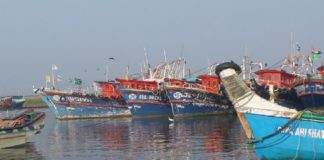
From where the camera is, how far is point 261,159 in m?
19.6

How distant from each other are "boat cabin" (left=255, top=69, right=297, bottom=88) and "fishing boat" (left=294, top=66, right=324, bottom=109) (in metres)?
2.96

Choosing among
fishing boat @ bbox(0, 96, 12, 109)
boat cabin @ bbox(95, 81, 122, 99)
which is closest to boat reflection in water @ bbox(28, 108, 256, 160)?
boat cabin @ bbox(95, 81, 122, 99)

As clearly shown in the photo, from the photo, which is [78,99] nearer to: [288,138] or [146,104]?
[146,104]

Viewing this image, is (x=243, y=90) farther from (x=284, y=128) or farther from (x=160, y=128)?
(x=160, y=128)

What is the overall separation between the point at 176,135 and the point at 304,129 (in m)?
14.3

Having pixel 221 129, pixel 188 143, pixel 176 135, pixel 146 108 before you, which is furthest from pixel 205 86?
pixel 188 143

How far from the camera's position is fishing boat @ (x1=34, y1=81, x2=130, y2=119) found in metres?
53.9

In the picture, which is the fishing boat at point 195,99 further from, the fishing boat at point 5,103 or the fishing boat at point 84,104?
the fishing boat at point 5,103

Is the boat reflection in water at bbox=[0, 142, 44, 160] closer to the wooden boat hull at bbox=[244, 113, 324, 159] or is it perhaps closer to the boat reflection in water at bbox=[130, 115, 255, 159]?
the boat reflection in water at bbox=[130, 115, 255, 159]

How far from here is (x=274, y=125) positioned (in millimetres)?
18703

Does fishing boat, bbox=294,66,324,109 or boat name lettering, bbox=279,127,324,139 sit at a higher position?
fishing boat, bbox=294,66,324,109

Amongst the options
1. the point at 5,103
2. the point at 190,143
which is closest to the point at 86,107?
the point at 190,143

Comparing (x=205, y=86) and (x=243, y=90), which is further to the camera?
(x=205, y=86)

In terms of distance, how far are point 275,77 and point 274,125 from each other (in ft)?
93.5
